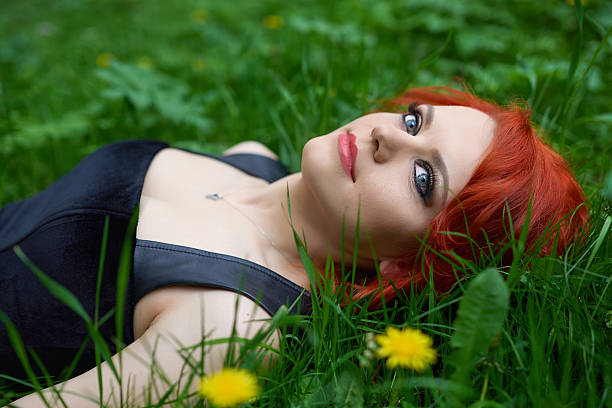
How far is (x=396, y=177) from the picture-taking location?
1556 millimetres

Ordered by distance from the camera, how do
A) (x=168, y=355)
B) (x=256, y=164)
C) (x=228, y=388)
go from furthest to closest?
(x=256, y=164) < (x=168, y=355) < (x=228, y=388)

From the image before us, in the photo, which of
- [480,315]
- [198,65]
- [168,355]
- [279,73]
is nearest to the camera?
[480,315]

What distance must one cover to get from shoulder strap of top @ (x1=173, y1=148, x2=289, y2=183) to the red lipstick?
2.04 ft

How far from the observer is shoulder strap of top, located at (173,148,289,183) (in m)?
2.20

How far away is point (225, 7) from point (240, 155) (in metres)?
3.01

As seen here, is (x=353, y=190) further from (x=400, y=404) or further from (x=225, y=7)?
(x=225, y=7)

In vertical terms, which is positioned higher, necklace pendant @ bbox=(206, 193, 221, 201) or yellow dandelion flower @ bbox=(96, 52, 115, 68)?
yellow dandelion flower @ bbox=(96, 52, 115, 68)

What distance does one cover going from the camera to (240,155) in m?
2.29

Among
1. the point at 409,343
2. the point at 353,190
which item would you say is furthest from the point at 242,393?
the point at 353,190

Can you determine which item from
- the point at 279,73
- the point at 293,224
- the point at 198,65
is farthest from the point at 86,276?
the point at 198,65

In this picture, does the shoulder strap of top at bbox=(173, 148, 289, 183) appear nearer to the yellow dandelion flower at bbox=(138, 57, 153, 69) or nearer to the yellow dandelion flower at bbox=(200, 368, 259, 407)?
the yellow dandelion flower at bbox=(200, 368, 259, 407)

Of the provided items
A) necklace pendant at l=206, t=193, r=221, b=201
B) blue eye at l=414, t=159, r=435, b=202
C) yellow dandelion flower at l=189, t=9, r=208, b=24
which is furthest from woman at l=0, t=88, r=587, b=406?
yellow dandelion flower at l=189, t=9, r=208, b=24

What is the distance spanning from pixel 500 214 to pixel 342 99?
1.33 metres

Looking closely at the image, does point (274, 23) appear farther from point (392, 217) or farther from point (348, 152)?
point (392, 217)
